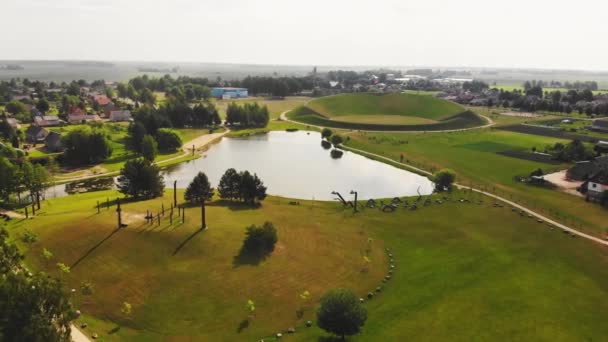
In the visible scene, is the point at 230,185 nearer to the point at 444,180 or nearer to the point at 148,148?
the point at 444,180

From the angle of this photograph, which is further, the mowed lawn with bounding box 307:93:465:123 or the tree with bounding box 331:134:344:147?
the mowed lawn with bounding box 307:93:465:123

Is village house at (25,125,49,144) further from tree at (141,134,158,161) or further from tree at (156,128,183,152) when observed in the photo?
tree at (141,134,158,161)

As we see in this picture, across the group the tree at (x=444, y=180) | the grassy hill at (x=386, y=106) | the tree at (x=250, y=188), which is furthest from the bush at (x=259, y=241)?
the grassy hill at (x=386, y=106)

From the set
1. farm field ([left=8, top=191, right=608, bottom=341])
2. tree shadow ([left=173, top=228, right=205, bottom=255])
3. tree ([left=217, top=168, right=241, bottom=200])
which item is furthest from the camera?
tree ([left=217, top=168, right=241, bottom=200])

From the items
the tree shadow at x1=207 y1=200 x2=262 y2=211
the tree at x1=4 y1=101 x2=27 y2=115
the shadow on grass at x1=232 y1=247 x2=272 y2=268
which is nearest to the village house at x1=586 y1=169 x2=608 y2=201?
the tree shadow at x1=207 y1=200 x2=262 y2=211

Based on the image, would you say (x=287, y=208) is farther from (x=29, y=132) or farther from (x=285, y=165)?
(x=29, y=132)

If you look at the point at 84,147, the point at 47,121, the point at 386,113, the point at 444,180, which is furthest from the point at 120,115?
the point at 444,180
